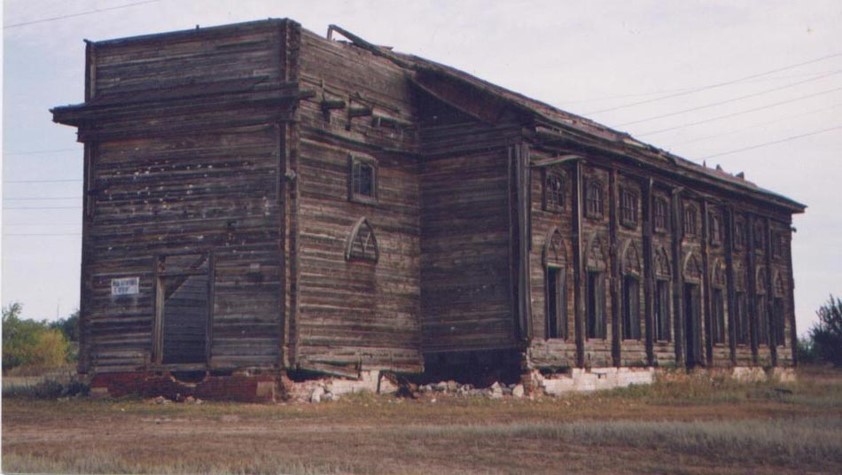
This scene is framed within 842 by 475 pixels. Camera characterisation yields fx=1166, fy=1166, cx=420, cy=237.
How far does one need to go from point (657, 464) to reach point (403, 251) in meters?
16.4

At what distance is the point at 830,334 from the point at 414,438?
26343mm

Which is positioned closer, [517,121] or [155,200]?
[155,200]

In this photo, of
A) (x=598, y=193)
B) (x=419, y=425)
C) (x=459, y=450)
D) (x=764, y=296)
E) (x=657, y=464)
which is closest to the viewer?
(x=657, y=464)

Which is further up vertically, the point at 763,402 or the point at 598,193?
the point at 598,193

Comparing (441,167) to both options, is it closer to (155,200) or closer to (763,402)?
(155,200)

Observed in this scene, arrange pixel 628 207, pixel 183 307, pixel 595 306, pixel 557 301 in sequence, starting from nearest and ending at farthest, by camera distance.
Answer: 1. pixel 183 307
2. pixel 557 301
3. pixel 595 306
4. pixel 628 207

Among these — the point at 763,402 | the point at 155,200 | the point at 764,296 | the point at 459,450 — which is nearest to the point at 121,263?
the point at 155,200

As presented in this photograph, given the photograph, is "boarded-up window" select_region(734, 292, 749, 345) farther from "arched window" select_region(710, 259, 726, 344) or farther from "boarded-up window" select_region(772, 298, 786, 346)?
"boarded-up window" select_region(772, 298, 786, 346)

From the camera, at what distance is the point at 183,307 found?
3186 centimetres

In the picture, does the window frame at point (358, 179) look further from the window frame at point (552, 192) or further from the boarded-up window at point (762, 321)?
the boarded-up window at point (762, 321)

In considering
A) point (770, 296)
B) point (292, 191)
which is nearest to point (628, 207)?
point (770, 296)

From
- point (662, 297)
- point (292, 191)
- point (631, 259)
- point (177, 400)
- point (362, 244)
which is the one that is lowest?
point (177, 400)

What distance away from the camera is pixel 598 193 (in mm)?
36688

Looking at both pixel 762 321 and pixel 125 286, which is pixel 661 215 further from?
pixel 125 286
